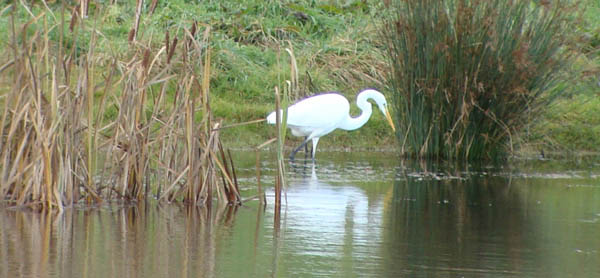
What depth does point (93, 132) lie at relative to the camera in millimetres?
7344

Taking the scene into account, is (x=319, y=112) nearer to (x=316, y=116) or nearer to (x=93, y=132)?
(x=316, y=116)

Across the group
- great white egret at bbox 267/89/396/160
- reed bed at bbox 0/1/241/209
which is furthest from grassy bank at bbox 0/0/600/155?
reed bed at bbox 0/1/241/209

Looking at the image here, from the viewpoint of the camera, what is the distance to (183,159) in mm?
7152

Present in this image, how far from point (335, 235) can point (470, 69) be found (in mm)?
5000

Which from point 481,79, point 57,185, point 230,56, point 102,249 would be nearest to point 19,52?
point 57,185

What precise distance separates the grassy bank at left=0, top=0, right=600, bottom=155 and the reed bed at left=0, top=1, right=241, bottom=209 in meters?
5.22

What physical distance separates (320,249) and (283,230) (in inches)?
25.2

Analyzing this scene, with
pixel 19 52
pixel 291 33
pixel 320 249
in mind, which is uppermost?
pixel 291 33

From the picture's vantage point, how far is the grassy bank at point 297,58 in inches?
527

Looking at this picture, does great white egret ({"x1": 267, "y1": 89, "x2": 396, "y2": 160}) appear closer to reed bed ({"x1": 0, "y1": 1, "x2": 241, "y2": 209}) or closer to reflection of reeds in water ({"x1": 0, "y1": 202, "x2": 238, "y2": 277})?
reed bed ({"x1": 0, "y1": 1, "x2": 241, "y2": 209})

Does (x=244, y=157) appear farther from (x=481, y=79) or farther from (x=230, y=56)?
(x=230, y=56)

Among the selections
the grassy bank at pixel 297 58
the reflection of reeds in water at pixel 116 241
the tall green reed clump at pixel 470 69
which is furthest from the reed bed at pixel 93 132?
the grassy bank at pixel 297 58

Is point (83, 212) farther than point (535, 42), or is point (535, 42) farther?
point (535, 42)

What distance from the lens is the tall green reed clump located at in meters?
10.8
